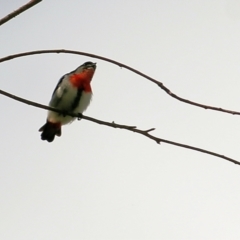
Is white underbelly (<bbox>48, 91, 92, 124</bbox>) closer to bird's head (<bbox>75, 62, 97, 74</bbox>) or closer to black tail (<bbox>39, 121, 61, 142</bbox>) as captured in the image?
black tail (<bbox>39, 121, 61, 142</bbox>)

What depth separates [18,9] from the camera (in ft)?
6.11

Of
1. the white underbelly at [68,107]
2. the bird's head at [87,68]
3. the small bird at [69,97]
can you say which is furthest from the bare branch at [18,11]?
the bird's head at [87,68]

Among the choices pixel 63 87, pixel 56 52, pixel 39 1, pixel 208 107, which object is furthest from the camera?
pixel 63 87

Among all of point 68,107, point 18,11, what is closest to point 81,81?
point 68,107

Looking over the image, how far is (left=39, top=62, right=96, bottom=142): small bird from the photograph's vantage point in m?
5.80

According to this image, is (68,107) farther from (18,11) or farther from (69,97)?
(18,11)

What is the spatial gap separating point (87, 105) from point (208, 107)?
13.3ft

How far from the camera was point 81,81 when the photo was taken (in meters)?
6.00

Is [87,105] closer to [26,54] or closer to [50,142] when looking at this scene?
[50,142]

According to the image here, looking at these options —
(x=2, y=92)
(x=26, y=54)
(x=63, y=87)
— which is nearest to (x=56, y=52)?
(x=26, y=54)

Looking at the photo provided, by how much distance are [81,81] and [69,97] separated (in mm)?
344

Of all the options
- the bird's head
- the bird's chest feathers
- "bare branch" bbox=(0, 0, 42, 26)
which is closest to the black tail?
the bird's chest feathers

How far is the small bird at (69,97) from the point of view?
5801mm

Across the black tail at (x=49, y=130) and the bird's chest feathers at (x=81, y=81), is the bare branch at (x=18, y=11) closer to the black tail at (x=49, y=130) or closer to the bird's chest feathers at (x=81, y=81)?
the bird's chest feathers at (x=81, y=81)
